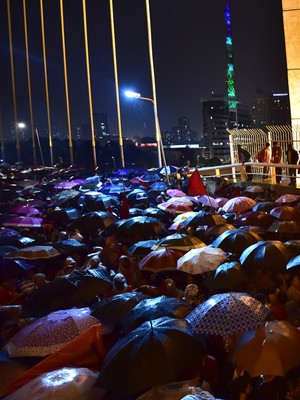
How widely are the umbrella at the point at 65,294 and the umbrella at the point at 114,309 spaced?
0.43 meters

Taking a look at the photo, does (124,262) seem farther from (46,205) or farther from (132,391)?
(46,205)

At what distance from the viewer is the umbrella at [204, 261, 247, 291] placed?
20.1 feet

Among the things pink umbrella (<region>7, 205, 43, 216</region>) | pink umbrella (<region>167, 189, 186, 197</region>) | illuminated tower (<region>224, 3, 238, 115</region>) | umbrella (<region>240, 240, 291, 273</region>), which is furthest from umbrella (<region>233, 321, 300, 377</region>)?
illuminated tower (<region>224, 3, 238, 115</region>)

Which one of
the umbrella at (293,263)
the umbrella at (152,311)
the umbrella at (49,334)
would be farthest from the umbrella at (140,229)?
the umbrella at (49,334)

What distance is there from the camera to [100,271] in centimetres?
667

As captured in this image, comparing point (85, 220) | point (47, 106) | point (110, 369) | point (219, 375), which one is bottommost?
point (219, 375)

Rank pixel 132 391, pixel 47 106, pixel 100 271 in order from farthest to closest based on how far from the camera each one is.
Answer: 1. pixel 47 106
2. pixel 100 271
3. pixel 132 391

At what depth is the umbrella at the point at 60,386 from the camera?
3.84 metres

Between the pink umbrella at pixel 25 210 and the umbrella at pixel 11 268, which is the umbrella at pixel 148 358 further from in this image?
the pink umbrella at pixel 25 210

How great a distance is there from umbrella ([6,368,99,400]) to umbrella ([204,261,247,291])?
240cm

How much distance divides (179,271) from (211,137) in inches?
3631

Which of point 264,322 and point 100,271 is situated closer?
point 264,322

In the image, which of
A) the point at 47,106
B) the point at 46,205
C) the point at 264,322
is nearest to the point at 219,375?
the point at 264,322

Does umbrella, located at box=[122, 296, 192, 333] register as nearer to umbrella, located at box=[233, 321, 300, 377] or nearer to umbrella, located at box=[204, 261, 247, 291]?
umbrella, located at box=[233, 321, 300, 377]
